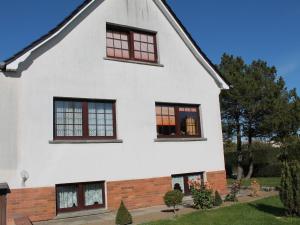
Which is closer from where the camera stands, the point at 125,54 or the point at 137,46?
the point at 125,54

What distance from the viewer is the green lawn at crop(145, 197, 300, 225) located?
11.3 metres

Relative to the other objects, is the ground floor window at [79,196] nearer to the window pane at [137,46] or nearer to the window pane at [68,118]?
the window pane at [68,118]

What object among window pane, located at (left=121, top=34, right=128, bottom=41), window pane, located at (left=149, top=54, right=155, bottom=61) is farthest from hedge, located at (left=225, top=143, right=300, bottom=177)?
window pane, located at (left=121, top=34, right=128, bottom=41)

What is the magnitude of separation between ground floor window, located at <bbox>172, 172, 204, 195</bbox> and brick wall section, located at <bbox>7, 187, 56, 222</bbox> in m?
5.64

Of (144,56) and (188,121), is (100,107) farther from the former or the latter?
(188,121)

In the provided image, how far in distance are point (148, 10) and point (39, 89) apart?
645 cm

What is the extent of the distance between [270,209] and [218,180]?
15.2ft

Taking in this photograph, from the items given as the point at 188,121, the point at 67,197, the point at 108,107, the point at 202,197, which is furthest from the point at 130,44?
the point at 202,197

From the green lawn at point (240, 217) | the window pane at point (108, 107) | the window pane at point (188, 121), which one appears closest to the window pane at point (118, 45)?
the window pane at point (108, 107)

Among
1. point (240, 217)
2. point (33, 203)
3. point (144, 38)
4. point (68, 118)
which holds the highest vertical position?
point (144, 38)

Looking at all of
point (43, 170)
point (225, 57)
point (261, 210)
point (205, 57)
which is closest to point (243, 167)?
point (225, 57)

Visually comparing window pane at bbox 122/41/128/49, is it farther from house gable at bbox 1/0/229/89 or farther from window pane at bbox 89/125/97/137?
window pane at bbox 89/125/97/137

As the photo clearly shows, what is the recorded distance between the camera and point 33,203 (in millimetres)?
13000

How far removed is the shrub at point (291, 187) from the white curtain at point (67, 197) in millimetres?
7360
